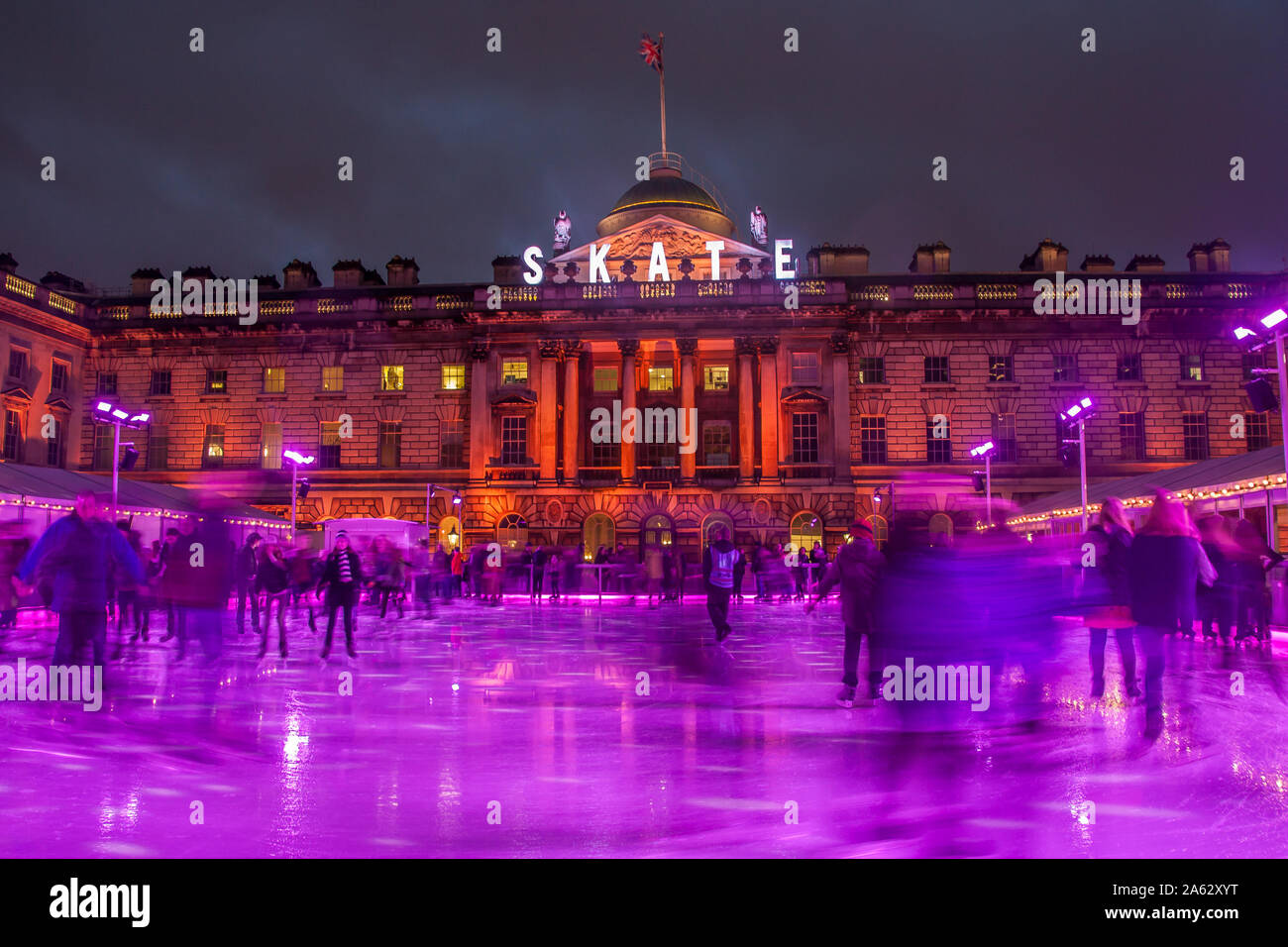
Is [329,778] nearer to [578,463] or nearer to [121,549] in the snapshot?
[121,549]

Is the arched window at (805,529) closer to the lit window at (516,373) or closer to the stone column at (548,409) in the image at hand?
the stone column at (548,409)

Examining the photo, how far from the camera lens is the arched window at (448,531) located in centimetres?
4403

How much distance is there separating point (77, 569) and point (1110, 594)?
10417 mm

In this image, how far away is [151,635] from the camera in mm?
17531

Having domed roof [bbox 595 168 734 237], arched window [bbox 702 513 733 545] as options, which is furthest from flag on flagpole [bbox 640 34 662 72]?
arched window [bbox 702 513 733 545]

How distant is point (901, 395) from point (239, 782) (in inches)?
1650

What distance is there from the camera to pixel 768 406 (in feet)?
144

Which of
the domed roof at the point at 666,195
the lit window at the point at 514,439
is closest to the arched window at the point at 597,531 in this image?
the lit window at the point at 514,439

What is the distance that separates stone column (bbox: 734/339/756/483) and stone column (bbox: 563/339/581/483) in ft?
25.8
